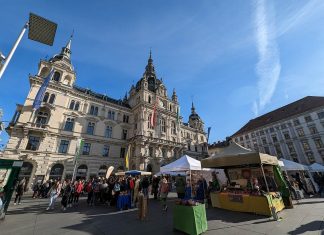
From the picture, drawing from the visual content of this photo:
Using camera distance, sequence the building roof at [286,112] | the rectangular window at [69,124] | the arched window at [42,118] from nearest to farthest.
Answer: the arched window at [42,118]
the rectangular window at [69,124]
the building roof at [286,112]

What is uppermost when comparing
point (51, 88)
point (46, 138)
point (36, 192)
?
point (51, 88)

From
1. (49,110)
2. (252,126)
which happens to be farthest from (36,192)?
(252,126)

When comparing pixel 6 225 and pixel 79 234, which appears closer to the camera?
pixel 79 234

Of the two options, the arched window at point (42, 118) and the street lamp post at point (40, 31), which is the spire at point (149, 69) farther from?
the street lamp post at point (40, 31)

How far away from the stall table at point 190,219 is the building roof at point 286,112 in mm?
46738

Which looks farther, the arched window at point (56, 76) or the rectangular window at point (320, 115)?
the rectangular window at point (320, 115)

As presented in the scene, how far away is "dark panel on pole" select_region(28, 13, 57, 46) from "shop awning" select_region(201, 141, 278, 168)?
1134 centimetres

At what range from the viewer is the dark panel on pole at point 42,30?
23.4ft

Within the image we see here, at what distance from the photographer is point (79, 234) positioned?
19.8ft

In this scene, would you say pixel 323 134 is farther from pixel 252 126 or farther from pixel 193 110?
pixel 193 110

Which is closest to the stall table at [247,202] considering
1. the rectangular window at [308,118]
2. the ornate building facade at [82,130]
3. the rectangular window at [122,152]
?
the ornate building facade at [82,130]

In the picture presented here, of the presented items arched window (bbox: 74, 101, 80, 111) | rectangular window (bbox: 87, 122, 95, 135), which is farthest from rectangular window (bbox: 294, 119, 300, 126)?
arched window (bbox: 74, 101, 80, 111)

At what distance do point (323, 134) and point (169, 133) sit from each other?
33.6 metres

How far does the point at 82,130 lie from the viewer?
29078mm
